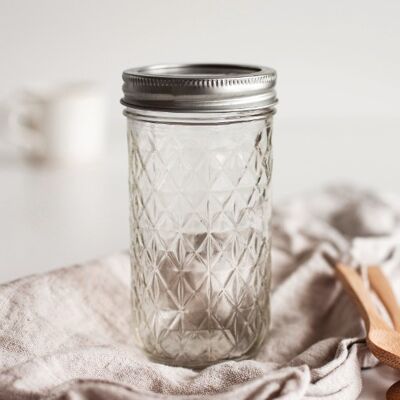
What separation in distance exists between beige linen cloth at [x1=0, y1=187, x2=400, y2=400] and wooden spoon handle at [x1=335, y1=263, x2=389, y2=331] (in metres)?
0.02

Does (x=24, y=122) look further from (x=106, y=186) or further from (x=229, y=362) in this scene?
(x=229, y=362)

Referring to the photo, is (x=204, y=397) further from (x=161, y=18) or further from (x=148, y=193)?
(x=161, y=18)

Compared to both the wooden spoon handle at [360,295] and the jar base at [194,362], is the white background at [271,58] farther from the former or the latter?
the jar base at [194,362]

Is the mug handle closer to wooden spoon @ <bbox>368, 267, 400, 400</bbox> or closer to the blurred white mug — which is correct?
the blurred white mug

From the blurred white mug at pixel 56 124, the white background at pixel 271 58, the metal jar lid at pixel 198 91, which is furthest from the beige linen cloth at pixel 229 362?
the blurred white mug at pixel 56 124

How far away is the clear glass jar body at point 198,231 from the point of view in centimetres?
62

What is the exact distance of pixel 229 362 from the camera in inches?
22.7

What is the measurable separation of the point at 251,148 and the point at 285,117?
1.02 m

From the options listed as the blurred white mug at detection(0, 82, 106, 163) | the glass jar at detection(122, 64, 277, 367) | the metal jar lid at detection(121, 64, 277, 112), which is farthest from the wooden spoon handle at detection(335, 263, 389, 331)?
the blurred white mug at detection(0, 82, 106, 163)

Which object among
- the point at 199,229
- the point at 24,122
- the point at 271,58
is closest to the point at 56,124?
the point at 24,122

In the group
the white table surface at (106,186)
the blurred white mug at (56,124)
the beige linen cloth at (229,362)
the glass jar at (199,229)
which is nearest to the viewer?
the beige linen cloth at (229,362)

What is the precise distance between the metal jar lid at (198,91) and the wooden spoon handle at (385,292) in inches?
9.7

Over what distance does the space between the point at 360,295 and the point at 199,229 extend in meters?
0.19

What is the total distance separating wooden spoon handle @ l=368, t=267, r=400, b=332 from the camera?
69 cm
